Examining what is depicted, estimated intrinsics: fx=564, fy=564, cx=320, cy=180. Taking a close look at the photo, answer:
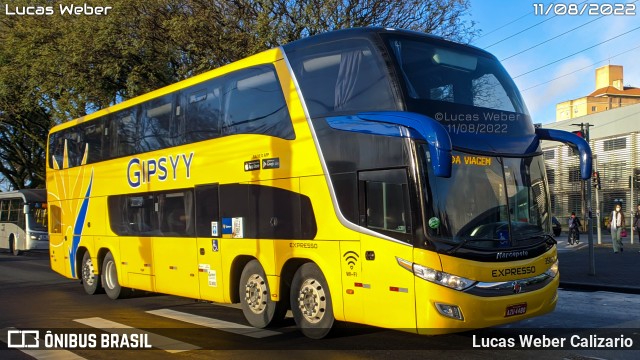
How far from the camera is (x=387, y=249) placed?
6.88 meters

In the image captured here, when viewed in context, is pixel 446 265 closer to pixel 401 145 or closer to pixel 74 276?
pixel 401 145

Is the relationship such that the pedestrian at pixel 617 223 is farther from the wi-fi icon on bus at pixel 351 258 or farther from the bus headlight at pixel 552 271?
the wi-fi icon on bus at pixel 351 258

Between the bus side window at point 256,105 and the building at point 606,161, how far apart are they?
34150mm

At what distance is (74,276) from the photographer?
1437 cm

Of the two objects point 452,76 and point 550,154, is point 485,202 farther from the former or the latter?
point 550,154

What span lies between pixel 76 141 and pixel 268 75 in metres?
7.91

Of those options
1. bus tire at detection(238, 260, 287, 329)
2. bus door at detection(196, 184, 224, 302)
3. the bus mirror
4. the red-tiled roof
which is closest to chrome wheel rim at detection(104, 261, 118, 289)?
bus door at detection(196, 184, 224, 302)

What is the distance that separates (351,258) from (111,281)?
7.85 m

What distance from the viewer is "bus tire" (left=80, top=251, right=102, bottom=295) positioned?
13516 mm

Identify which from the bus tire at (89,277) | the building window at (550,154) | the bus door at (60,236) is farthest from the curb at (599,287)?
the building window at (550,154)

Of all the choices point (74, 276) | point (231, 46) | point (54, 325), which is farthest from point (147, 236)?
point (231, 46)

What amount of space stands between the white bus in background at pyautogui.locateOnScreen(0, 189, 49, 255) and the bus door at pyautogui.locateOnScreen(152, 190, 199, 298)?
62.2 feet

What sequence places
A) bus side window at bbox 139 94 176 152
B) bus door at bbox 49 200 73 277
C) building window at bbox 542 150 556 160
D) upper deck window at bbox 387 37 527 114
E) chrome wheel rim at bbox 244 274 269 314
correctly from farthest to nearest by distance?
building window at bbox 542 150 556 160
bus door at bbox 49 200 73 277
bus side window at bbox 139 94 176 152
chrome wheel rim at bbox 244 274 269 314
upper deck window at bbox 387 37 527 114

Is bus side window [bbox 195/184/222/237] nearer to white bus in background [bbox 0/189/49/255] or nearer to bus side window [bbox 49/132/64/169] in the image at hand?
bus side window [bbox 49/132/64/169]
